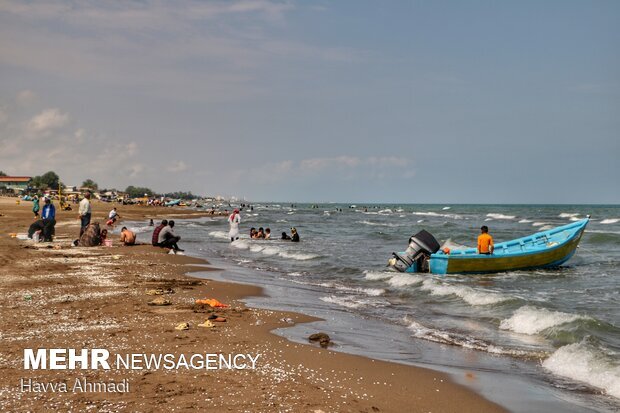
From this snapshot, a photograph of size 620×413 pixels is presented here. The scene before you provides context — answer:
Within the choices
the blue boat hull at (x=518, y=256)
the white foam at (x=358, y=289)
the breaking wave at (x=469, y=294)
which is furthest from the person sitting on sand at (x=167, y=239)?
the breaking wave at (x=469, y=294)

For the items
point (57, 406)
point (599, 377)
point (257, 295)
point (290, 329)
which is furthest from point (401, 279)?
point (57, 406)

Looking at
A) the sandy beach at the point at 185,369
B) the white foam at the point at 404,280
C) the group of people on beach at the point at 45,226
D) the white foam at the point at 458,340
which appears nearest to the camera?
the sandy beach at the point at 185,369

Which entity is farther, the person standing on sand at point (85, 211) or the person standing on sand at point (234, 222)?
the person standing on sand at point (234, 222)

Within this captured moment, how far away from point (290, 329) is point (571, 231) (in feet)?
59.0

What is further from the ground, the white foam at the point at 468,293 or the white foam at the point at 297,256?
the white foam at the point at 468,293

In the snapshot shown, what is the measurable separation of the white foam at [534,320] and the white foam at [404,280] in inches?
213

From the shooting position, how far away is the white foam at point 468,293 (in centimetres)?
1262

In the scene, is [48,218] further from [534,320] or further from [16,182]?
[16,182]

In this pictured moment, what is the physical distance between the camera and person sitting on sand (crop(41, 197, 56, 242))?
20.7 m

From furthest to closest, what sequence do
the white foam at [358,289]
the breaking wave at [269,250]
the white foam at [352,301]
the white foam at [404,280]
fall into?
the breaking wave at [269,250]
the white foam at [404,280]
the white foam at [358,289]
the white foam at [352,301]

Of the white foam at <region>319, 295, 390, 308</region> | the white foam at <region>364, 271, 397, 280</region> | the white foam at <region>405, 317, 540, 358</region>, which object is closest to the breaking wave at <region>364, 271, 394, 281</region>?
the white foam at <region>364, 271, 397, 280</region>

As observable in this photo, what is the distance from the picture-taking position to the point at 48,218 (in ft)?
69.4

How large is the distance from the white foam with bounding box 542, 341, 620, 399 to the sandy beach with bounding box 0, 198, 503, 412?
157cm

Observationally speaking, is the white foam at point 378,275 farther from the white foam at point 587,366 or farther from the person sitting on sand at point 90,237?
the person sitting on sand at point 90,237
